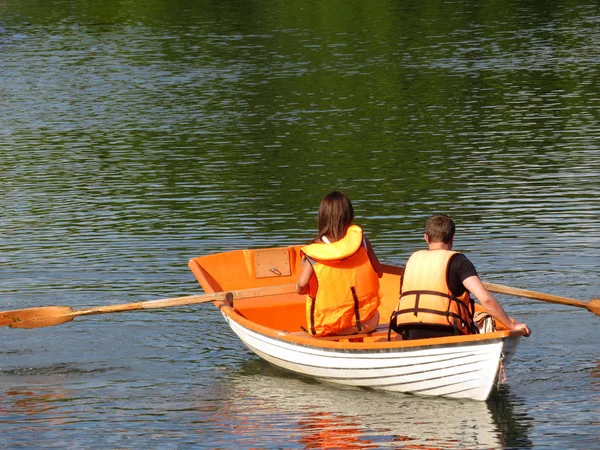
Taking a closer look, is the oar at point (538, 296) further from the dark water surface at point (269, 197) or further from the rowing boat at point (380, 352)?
the rowing boat at point (380, 352)

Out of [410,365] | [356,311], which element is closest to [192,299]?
[356,311]

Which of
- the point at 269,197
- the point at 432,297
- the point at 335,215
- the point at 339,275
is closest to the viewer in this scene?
the point at 432,297

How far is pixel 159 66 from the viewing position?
30328 millimetres

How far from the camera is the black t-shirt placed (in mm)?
8258

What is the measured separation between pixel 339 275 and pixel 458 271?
45.1 inches

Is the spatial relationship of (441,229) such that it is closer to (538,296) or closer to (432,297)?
(432,297)

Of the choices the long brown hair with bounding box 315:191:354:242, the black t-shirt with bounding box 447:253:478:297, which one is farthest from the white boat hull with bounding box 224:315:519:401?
the long brown hair with bounding box 315:191:354:242

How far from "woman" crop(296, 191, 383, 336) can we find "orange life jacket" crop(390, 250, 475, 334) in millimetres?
662

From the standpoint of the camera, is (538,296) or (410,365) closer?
(410,365)

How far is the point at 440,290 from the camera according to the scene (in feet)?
27.4

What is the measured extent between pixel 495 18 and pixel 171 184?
22.2 m

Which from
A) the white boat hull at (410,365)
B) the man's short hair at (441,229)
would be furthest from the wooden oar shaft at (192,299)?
the man's short hair at (441,229)

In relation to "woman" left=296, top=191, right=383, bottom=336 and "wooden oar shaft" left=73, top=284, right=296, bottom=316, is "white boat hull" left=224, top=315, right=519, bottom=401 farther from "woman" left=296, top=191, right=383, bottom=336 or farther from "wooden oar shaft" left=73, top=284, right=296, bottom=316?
"wooden oar shaft" left=73, top=284, right=296, bottom=316

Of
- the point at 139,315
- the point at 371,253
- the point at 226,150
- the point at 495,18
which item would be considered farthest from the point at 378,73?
the point at 371,253
